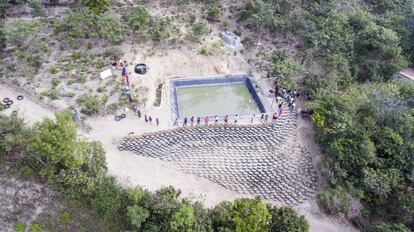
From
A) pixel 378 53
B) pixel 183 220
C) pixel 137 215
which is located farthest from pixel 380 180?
pixel 137 215

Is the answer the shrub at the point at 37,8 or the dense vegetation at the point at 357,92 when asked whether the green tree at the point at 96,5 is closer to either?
the shrub at the point at 37,8

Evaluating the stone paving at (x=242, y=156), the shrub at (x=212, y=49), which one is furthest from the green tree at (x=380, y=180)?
the shrub at (x=212, y=49)

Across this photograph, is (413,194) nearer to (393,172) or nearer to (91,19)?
(393,172)

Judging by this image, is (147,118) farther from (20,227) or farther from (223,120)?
(20,227)

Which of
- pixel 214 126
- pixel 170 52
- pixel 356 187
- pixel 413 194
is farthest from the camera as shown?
pixel 170 52

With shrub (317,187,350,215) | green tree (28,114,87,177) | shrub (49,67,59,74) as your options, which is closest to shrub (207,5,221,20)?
shrub (49,67,59,74)

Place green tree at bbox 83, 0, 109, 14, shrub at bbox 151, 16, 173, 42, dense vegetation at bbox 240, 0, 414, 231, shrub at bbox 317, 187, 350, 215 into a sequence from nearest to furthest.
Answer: shrub at bbox 317, 187, 350, 215 < dense vegetation at bbox 240, 0, 414, 231 < green tree at bbox 83, 0, 109, 14 < shrub at bbox 151, 16, 173, 42

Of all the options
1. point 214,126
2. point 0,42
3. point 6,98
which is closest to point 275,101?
point 214,126

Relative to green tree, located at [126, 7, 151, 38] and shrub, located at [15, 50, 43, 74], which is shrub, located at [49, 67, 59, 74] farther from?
green tree, located at [126, 7, 151, 38]
